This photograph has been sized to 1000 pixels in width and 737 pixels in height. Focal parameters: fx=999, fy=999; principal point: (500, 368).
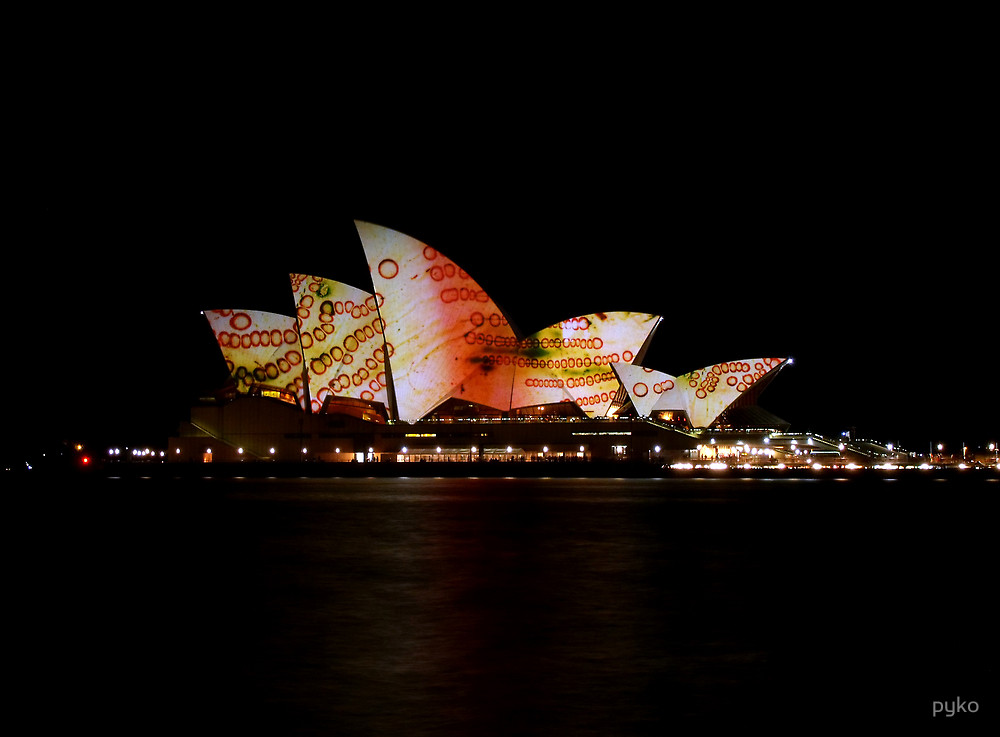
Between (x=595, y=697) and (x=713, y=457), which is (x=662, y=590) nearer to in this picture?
(x=595, y=697)

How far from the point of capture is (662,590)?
14.9 metres

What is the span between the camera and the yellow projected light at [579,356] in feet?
179

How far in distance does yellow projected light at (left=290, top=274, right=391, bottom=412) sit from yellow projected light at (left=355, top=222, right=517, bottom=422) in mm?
1460

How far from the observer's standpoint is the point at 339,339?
51969 mm

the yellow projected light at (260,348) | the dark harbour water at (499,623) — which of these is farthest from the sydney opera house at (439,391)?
the dark harbour water at (499,623)

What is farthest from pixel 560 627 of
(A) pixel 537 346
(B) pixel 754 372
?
(B) pixel 754 372

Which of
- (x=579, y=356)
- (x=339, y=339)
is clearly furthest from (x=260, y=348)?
(x=579, y=356)

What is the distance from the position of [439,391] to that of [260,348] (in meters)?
10.0

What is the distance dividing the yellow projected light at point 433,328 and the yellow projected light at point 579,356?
126 cm

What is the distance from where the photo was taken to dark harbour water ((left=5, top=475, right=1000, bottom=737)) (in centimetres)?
841

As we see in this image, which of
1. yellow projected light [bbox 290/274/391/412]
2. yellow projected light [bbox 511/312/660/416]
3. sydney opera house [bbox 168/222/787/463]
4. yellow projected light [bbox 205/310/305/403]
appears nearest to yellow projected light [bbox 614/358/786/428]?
sydney opera house [bbox 168/222/787/463]

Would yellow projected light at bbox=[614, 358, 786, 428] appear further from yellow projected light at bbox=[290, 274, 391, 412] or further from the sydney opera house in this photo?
yellow projected light at bbox=[290, 274, 391, 412]

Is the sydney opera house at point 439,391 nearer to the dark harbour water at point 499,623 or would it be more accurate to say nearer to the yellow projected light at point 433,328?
the yellow projected light at point 433,328

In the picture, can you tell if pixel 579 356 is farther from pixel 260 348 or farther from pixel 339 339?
pixel 260 348
